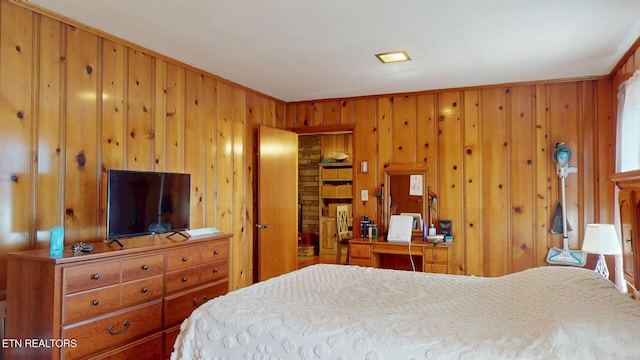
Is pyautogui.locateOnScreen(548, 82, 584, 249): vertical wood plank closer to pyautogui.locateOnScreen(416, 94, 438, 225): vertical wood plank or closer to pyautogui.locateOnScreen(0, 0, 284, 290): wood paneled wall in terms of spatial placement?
pyautogui.locateOnScreen(416, 94, 438, 225): vertical wood plank

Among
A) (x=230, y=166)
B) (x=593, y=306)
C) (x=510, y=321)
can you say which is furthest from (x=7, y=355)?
(x=593, y=306)

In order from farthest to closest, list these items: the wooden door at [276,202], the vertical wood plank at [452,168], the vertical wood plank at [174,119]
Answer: the wooden door at [276,202]
the vertical wood plank at [452,168]
the vertical wood plank at [174,119]

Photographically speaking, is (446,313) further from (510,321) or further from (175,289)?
(175,289)

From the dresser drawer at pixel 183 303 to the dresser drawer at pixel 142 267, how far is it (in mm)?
238

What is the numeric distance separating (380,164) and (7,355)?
3761 millimetres

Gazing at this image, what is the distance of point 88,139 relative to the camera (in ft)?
9.45

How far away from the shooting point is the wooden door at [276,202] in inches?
181

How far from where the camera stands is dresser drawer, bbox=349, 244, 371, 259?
4.43 meters

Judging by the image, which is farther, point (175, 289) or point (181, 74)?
point (181, 74)

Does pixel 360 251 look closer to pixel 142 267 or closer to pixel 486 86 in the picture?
pixel 486 86

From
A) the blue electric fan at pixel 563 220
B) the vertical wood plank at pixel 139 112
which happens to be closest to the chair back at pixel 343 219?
the blue electric fan at pixel 563 220

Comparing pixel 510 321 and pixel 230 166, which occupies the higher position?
pixel 230 166

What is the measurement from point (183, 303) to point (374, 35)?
2403 mm

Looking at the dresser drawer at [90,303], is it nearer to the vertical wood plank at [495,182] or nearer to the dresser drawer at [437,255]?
the dresser drawer at [437,255]
